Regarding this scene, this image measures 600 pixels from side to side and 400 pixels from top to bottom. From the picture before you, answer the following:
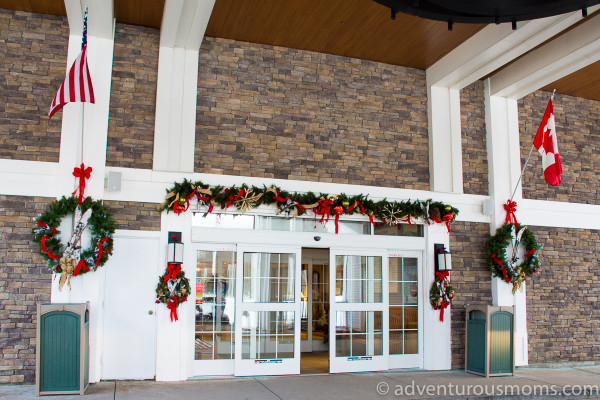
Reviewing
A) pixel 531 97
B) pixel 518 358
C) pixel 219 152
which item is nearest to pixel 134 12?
pixel 219 152

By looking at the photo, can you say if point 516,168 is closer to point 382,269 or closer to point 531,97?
point 531,97

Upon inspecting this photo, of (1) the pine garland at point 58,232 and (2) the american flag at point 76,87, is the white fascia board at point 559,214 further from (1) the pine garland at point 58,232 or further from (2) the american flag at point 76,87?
(2) the american flag at point 76,87

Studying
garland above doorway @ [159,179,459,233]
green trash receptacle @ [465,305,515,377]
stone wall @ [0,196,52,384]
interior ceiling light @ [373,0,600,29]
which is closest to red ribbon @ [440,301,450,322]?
green trash receptacle @ [465,305,515,377]

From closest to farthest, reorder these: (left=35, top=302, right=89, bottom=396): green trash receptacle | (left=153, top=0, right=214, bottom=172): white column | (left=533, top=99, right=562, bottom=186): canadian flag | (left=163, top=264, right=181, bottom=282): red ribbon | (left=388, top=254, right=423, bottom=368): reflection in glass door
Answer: (left=35, top=302, right=89, bottom=396): green trash receptacle → (left=163, top=264, right=181, bottom=282): red ribbon → (left=153, top=0, right=214, bottom=172): white column → (left=533, top=99, right=562, bottom=186): canadian flag → (left=388, top=254, right=423, bottom=368): reflection in glass door

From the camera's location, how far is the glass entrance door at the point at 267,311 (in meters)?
8.09

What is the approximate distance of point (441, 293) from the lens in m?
8.93

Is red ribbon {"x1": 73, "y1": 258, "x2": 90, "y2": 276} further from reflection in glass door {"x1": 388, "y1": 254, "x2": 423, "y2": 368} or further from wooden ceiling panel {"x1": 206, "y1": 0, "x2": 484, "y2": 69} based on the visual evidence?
reflection in glass door {"x1": 388, "y1": 254, "x2": 423, "y2": 368}

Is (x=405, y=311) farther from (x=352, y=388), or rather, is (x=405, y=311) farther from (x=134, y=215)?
(x=134, y=215)

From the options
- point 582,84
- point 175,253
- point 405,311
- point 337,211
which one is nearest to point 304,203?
point 337,211

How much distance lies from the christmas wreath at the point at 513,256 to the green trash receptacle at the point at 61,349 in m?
6.57

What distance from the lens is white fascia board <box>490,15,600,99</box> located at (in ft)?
26.6

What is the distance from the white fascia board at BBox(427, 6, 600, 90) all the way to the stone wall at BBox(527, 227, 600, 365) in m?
3.08

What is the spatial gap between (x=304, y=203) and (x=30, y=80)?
4254mm

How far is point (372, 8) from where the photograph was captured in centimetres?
765
